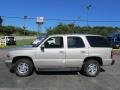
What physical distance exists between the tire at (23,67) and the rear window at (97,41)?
8.94 ft

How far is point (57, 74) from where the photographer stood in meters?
13.2

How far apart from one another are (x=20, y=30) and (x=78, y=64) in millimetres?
140458

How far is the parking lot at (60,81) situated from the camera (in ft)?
33.2

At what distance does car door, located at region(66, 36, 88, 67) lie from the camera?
12.5 m

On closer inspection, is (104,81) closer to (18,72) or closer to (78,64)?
(78,64)

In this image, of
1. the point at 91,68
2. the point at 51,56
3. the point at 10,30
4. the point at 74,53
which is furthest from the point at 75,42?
the point at 10,30

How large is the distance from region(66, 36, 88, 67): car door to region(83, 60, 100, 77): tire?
1.09 feet

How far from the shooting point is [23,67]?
12586 mm

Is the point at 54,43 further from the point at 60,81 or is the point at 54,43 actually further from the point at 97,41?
the point at 60,81

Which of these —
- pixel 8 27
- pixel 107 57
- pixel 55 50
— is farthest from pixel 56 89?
pixel 8 27

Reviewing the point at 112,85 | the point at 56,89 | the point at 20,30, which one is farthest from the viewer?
the point at 20,30

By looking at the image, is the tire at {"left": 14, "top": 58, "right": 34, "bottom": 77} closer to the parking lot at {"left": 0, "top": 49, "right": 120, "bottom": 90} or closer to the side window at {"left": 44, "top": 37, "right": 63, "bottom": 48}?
the parking lot at {"left": 0, "top": 49, "right": 120, "bottom": 90}

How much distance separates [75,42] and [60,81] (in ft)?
6.99

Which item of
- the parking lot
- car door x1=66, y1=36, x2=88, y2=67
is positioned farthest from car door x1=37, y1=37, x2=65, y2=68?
the parking lot
